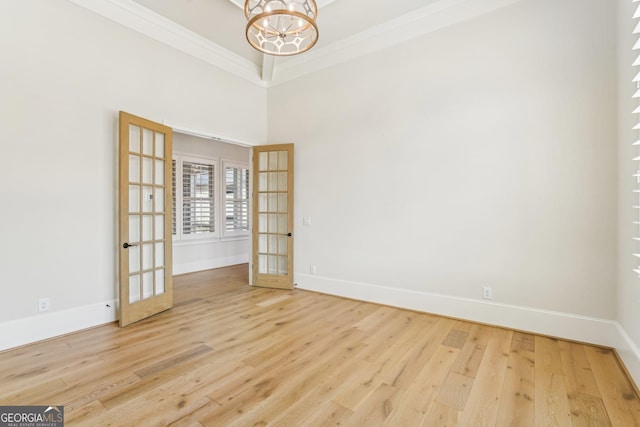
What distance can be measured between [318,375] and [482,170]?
274cm

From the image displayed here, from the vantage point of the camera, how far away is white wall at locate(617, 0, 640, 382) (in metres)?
2.20

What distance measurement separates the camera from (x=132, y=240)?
347 centimetres

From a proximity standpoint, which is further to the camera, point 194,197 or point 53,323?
point 194,197

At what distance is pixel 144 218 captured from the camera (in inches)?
143

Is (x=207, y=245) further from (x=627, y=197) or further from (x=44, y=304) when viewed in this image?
(x=627, y=197)

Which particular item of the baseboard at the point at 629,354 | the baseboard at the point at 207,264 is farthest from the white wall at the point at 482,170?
the baseboard at the point at 207,264

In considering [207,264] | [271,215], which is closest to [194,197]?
[207,264]

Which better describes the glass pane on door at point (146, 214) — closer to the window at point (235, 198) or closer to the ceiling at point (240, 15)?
the ceiling at point (240, 15)

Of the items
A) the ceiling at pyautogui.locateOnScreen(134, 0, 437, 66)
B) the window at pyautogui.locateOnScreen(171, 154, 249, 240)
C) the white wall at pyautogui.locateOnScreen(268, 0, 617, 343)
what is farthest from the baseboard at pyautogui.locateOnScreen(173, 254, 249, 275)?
the ceiling at pyautogui.locateOnScreen(134, 0, 437, 66)

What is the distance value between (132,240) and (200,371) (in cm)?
195

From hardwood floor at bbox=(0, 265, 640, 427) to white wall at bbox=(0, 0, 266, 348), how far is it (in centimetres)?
47

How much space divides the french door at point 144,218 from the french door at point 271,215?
4.84 feet

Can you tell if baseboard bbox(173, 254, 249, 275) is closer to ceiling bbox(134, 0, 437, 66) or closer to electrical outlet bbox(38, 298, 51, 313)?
electrical outlet bbox(38, 298, 51, 313)

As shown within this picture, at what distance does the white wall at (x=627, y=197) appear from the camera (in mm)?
2195
